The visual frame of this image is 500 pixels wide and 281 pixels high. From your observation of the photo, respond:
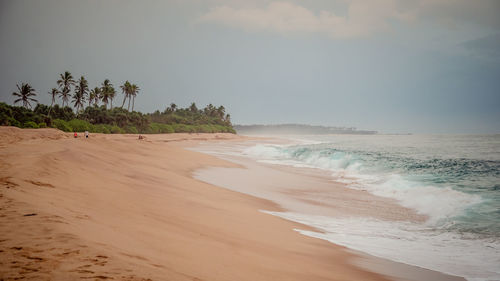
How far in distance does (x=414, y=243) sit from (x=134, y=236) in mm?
5999

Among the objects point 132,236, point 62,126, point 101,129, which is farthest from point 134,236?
point 101,129

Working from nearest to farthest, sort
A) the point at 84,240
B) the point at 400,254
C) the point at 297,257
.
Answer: the point at 84,240 < the point at 297,257 < the point at 400,254

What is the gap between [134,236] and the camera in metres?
3.86

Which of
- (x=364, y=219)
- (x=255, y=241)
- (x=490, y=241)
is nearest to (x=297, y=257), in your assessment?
(x=255, y=241)

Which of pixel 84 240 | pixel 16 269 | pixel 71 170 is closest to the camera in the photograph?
pixel 16 269

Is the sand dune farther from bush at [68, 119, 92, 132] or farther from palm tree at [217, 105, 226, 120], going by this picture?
palm tree at [217, 105, 226, 120]

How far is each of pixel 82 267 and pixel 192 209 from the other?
4.29 metres

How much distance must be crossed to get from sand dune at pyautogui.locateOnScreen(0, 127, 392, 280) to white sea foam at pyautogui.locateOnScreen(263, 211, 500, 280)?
0.90m

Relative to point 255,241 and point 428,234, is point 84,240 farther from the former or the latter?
point 428,234

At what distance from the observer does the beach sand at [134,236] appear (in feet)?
8.53

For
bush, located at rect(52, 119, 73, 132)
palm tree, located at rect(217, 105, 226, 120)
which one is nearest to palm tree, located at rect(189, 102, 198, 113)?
palm tree, located at rect(217, 105, 226, 120)

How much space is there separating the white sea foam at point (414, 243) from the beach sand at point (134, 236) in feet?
2.57

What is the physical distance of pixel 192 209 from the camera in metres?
6.69

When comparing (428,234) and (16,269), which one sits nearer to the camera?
(16,269)
